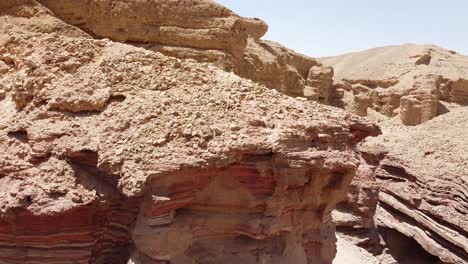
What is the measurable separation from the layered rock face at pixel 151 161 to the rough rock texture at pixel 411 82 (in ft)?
52.6

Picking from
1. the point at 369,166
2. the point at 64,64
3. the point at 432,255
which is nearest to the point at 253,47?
the point at 369,166

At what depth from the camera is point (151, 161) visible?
585 cm

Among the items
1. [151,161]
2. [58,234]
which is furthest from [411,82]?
[58,234]

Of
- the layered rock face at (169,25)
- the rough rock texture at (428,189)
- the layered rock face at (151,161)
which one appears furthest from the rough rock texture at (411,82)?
the layered rock face at (151,161)

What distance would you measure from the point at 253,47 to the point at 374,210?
612 centimetres

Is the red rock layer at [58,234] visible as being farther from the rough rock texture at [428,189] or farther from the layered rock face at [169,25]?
the rough rock texture at [428,189]

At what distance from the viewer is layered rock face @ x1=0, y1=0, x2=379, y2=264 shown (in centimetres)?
597

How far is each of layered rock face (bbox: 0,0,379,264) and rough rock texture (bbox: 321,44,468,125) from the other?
16024mm

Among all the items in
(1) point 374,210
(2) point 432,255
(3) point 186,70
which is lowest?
(2) point 432,255

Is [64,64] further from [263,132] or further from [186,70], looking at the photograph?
[263,132]

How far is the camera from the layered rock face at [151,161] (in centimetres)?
597

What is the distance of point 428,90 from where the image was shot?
23453 mm

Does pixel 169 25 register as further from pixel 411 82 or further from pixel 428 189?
pixel 411 82

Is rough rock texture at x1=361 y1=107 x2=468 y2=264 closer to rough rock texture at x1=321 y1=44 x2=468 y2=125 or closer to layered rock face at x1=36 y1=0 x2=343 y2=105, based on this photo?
layered rock face at x1=36 y1=0 x2=343 y2=105
